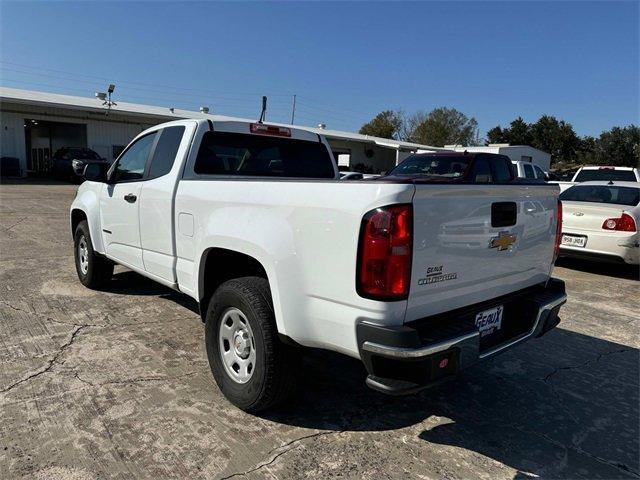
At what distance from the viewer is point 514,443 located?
9.84 feet

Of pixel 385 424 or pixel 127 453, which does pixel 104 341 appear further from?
pixel 385 424

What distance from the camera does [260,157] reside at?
445 centimetres

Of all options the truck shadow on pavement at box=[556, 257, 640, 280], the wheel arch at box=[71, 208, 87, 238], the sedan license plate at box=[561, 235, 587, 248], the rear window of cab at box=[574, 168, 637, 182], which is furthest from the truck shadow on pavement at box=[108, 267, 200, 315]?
the rear window of cab at box=[574, 168, 637, 182]

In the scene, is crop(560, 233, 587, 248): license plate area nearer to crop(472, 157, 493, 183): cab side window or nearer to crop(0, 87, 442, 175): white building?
crop(472, 157, 493, 183): cab side window

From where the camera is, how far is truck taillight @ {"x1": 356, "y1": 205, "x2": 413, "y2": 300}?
7.67 ft

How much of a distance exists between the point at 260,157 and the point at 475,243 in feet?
7.66

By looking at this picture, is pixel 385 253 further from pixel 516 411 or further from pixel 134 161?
pixel 134 161

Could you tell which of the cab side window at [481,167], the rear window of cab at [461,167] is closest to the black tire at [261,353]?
the rear window of cab at [461,167]

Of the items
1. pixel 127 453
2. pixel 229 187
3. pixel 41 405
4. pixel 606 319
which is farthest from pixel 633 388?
pixel 41 405

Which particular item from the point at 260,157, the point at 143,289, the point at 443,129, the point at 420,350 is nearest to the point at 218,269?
the point at 260,157

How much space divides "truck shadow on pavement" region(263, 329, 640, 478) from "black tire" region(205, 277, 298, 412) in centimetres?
25

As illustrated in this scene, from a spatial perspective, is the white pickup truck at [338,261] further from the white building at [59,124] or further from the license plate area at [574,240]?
the white building at [59,124]

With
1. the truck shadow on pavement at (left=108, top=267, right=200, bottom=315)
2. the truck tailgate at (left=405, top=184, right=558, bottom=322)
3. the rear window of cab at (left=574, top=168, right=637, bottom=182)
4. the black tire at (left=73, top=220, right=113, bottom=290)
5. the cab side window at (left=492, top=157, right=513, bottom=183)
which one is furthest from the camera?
the rear window of cab at (left=574, top=168, right=637, bottom=182)

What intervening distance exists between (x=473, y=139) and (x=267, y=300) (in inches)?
3127
